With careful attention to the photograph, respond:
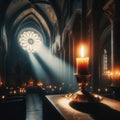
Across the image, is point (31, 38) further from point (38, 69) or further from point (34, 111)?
point (34, 111)

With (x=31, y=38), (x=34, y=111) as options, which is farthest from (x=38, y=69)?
(x=34, y=111)

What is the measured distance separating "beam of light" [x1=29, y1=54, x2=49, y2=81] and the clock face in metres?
1.19

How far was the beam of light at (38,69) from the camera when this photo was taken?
103 feet

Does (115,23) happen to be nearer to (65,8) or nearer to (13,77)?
(65,8)

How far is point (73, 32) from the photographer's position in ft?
54.4

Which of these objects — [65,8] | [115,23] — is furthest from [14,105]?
[65,8]

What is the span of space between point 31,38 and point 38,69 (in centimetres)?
427

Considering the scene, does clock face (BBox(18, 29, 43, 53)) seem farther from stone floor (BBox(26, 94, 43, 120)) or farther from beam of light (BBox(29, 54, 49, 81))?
stone floor (BBox(26, 94, 43, 120))

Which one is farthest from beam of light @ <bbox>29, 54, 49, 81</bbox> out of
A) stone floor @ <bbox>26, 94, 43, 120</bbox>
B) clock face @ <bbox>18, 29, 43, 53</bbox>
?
stone floor @ <bbox>26, 94, 43, 120</bbox>

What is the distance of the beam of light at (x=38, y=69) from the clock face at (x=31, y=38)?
3.91ft

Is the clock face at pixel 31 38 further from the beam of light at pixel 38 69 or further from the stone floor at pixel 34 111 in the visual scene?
the stone floor at pixel 34 111

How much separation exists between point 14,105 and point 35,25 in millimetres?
26927

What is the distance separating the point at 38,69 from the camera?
31.9 metres

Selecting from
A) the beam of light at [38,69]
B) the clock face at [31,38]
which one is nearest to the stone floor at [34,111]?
the beam of light at [38,69]
